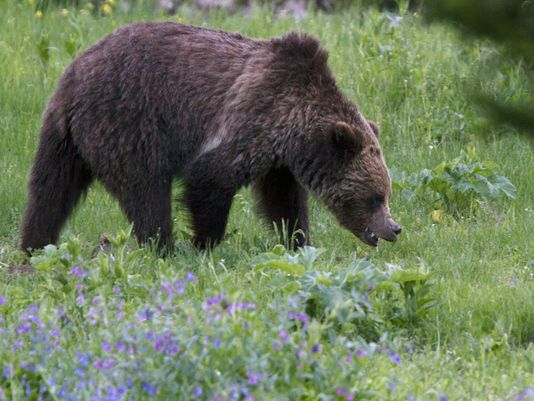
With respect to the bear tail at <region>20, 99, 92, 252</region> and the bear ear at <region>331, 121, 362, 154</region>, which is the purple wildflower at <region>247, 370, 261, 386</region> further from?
the bear tail at <region>20, 99, 92, 252</region>

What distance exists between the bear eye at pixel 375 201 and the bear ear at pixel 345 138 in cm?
33

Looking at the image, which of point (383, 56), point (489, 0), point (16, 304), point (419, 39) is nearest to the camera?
point (489, 0)

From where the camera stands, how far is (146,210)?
7.13 meters

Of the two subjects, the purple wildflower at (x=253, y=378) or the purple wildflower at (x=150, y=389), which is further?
the purple wildflower at (x=150, y=389)

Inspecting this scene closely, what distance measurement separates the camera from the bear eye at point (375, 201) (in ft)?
24.0

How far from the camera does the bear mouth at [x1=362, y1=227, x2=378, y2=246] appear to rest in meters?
7.33

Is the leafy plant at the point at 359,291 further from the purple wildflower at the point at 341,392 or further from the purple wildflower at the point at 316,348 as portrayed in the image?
the purple wildflower at the point at 341,392

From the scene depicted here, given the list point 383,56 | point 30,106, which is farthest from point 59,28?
point 383,56

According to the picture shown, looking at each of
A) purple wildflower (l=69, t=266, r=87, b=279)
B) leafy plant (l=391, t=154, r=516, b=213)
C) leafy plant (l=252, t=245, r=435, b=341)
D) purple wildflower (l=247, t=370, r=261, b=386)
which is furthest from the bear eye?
purple wildflower (l=247, t=370, r=261, b=386)

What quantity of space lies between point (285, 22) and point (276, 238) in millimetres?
5079

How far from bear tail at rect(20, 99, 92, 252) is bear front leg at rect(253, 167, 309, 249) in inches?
49.4

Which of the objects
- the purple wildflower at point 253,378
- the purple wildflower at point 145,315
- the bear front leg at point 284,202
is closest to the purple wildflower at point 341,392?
the purple wildflower at point 253,378

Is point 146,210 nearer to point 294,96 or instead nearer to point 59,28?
point 294,96

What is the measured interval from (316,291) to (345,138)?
208 centimetres
